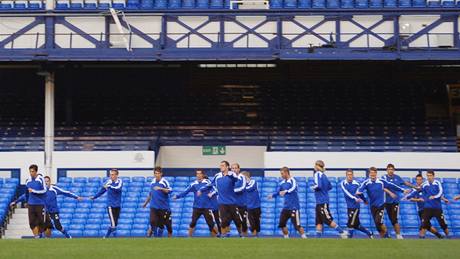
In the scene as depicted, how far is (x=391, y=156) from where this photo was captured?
105 feet

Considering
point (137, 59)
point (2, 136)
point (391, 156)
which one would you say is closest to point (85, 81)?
point (2, 136)

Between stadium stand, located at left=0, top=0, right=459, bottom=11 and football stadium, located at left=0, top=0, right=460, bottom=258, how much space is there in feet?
0.27

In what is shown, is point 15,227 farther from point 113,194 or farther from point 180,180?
point 113,194

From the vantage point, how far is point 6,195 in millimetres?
30000

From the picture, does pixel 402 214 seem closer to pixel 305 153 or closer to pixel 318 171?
pixel 305 153

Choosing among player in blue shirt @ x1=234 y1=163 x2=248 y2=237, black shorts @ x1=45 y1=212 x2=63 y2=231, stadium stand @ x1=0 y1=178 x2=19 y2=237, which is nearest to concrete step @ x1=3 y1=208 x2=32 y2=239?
stadium stand @ x1=0 y1=178 x2=19 y2=237

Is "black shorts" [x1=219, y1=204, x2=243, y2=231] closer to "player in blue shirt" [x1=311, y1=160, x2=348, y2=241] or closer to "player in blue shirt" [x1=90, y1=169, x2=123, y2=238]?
"player in blue shirt" [x1=311, y1=160, x2=348, y2=241]

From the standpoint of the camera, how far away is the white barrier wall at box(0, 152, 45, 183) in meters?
32.1

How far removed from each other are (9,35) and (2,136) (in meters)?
4.45

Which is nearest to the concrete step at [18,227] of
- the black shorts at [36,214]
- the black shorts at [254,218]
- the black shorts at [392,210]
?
the black shorts at [36,214]

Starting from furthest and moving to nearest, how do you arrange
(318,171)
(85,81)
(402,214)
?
(85,81) < (402,214) < (318,171)

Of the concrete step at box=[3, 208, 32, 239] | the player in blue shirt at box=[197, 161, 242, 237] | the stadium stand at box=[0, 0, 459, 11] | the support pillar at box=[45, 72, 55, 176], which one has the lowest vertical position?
the concrete step at box=[3, 208, 32, 239]

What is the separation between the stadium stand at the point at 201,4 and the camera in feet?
110

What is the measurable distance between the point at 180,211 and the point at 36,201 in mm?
6549
